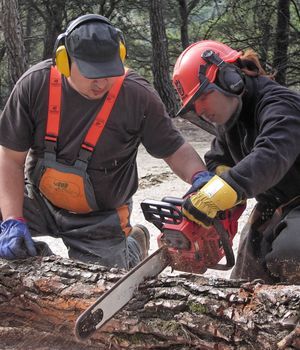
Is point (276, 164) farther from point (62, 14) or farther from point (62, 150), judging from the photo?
point (62, 14)

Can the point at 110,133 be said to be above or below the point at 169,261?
above

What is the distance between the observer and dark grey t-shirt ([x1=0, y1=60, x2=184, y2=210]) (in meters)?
3.01

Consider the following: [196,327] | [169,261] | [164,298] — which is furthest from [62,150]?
[196,327]

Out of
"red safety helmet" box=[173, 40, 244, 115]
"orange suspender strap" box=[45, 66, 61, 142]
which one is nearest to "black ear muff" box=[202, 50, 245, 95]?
"red safety helmet" box=[173, 40, 244, 115]

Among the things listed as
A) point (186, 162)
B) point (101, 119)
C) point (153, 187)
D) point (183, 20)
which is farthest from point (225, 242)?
point (183, 20)

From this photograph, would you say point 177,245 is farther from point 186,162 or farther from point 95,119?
point 95,119

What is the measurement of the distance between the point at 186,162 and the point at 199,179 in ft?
1.22

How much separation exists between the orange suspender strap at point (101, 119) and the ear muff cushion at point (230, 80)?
0.69 m

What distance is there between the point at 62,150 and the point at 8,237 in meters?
0.62

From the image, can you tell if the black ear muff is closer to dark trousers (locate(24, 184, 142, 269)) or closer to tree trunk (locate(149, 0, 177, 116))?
dark trousers (locate(24, 184, 142, 269))

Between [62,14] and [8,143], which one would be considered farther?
[62,14]

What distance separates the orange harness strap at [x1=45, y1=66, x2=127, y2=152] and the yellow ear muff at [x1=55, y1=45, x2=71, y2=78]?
183mm

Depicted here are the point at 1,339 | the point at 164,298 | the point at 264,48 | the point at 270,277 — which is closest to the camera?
the point at 164,298

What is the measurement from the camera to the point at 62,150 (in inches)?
121
